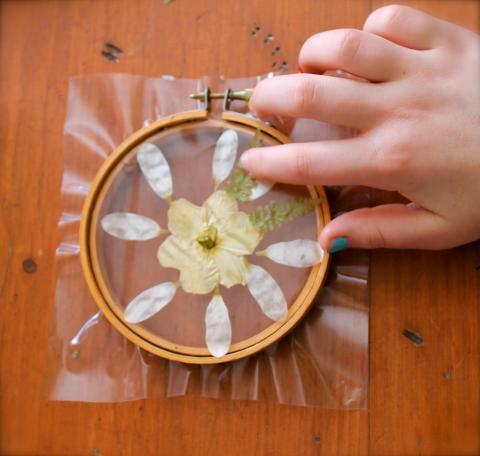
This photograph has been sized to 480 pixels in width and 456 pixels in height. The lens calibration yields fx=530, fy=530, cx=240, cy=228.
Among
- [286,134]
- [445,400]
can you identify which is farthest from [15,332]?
[445,400]

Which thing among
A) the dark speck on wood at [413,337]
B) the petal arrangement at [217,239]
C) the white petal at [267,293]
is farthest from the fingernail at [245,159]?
the dark speck on wood at [413,337]

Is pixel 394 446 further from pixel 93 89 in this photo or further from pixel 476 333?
pixel 93 89

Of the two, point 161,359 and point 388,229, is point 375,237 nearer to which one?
point 388,229

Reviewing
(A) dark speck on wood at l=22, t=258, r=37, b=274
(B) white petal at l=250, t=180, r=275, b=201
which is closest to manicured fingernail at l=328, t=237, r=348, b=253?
(B) white petal at l=250, t=180, r=275, b=201

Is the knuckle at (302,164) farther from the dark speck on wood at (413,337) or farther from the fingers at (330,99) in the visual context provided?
the dark speck on wood at (413,337)

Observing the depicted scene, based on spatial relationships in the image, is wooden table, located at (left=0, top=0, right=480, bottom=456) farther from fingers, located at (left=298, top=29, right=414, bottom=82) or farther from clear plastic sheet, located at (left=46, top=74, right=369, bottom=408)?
fingers, located at (left=298, top=29, right=414, bottom=82)

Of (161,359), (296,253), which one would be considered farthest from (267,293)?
(161,359)
